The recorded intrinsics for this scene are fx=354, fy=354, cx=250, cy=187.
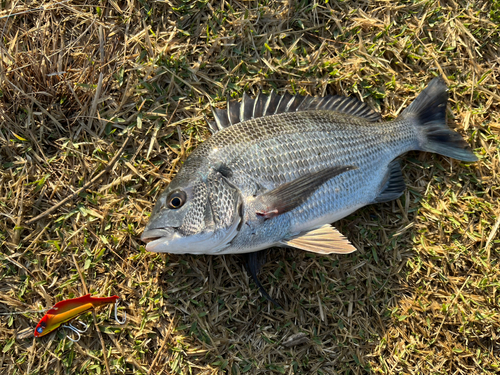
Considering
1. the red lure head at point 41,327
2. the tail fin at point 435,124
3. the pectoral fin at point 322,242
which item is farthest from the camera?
the tail fin at point 435,124

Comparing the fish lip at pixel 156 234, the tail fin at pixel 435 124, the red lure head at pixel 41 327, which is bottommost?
the red lure head at pixel 41 327

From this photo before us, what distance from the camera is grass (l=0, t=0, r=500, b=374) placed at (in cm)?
274

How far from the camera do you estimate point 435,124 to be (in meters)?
2.95

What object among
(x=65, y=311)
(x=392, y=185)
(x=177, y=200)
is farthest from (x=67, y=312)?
(x=392, y=185)

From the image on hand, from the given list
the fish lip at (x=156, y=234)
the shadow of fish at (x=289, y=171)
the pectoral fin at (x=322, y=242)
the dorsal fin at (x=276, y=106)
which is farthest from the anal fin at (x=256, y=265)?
the dorsal fin at (x=276, y=106)

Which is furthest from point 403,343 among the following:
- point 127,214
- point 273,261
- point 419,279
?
point 127,214

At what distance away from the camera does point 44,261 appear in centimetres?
277

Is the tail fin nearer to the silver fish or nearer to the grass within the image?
the silver fish

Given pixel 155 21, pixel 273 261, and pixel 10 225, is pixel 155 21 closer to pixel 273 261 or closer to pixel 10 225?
pixel 10 225

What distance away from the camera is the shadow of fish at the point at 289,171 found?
2342 mm

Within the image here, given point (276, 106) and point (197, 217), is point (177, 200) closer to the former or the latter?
point (197, 217)

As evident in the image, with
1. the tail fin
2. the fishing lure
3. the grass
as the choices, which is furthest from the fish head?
the tail fin

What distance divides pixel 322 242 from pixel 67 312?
196cm

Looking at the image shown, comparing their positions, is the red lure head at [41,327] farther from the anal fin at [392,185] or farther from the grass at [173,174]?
the anal fin at [392,185]
